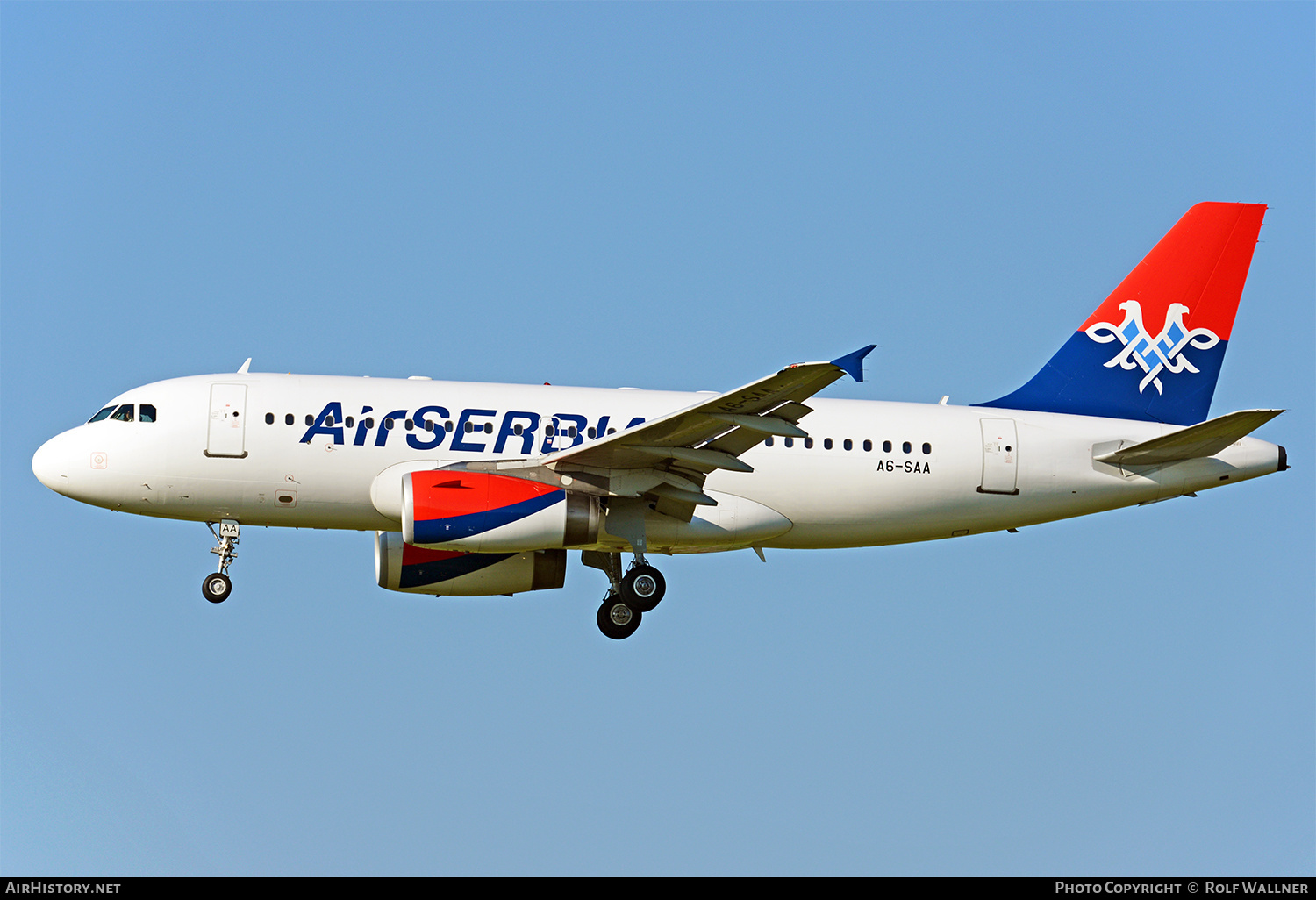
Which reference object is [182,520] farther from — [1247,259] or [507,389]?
[1247,259]

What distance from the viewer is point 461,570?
33312mm

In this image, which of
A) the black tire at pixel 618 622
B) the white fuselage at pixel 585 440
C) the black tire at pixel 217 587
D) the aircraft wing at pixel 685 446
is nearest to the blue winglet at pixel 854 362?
the aircraft wing at pixel 685 446

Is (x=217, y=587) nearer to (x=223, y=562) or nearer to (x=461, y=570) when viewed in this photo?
(x=223, y=562)

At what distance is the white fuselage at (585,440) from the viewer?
1163 inches

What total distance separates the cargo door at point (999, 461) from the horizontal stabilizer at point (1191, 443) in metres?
1.76

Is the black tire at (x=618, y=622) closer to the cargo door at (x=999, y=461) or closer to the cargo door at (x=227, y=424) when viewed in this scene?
the cargo door at (x=999, y=461)

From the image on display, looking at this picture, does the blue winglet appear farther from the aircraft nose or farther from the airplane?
the aircraft nose

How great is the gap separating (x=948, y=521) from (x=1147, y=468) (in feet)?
13.3

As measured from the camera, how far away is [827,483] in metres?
30.9

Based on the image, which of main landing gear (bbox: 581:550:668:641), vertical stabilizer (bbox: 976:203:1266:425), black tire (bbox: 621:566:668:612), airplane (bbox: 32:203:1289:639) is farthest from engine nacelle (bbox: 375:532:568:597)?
vertical stabilizer (bbox: 976:203:1266:425)

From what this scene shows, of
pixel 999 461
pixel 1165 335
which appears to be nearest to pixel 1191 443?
pixel 999 461

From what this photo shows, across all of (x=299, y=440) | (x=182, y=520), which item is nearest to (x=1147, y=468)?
(x=299, y=440)

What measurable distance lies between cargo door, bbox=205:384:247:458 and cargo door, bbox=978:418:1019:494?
Result: 13.8 meters
